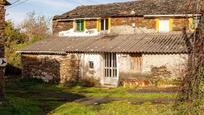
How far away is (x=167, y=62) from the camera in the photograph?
108 feet

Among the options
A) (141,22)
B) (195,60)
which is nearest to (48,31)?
(141,22)

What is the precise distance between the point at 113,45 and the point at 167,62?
498cm

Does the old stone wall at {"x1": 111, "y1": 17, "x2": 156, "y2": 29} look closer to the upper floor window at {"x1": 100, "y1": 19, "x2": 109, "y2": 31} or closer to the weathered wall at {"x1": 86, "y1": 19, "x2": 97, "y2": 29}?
the upper floor window at {"x1": 100, "y1": 19, "x2": 109, "y2": 31}

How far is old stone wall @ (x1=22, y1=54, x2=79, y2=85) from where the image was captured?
3703 cm

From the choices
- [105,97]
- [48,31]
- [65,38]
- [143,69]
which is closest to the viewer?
[105,97]

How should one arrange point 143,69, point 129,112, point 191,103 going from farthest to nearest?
point 143,69, point 129,112, point 191,103

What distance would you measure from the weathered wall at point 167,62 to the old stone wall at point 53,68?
20.3 feet

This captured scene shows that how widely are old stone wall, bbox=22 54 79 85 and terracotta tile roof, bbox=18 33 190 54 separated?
2.19 ft

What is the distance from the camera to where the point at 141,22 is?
39094 mm

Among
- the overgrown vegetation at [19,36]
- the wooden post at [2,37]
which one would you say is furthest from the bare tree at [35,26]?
the wooden post at [2,37]

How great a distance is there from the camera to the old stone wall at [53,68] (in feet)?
121

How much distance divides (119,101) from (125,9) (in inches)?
683

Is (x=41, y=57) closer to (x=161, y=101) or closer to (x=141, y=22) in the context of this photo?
(x=141, y=22)

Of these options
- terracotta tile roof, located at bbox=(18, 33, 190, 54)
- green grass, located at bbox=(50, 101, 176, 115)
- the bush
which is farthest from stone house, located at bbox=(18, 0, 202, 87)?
green grass, located at bbox=(50, 101, 176, 115)
